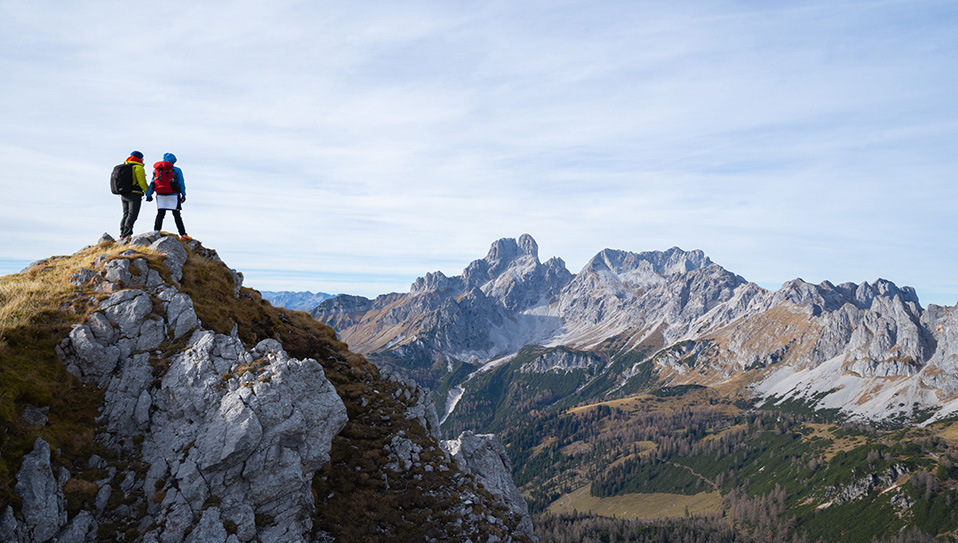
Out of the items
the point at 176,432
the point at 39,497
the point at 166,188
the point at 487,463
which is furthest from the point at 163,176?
the point at 487,463

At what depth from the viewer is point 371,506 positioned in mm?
28953

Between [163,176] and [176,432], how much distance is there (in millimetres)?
17617

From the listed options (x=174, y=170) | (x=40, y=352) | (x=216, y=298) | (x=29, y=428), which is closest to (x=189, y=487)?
(x=29, y=428)

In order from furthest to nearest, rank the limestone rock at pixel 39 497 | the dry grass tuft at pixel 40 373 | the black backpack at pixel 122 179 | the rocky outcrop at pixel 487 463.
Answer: the rocky outcrop at pixel 487 463 → the black backpack at pixel 122 179 → the dry grass tuft at pixel 40 373 → the limestone rock at pixel 39 497

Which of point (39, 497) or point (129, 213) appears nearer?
point (39, 497)

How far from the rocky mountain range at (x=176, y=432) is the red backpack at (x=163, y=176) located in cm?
364

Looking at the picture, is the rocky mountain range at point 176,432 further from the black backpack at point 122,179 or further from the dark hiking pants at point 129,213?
the black backpack at point 122,179

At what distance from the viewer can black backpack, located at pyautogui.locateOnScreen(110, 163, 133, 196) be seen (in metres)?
30.6

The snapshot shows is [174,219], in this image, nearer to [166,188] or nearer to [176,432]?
[166,188]

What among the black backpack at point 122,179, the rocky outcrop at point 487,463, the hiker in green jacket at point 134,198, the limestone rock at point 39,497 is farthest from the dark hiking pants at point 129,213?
the rocky outcrop at point 487,463

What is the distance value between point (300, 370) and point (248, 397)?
3522mm

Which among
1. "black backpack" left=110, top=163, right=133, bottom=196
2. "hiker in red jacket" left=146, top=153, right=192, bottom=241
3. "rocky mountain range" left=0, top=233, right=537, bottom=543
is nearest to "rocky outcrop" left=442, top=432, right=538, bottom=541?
"rocky mountain range" left=0, top=233, right=537, bottom=543

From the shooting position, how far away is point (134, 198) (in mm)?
32000

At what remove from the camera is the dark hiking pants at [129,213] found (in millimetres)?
32287
